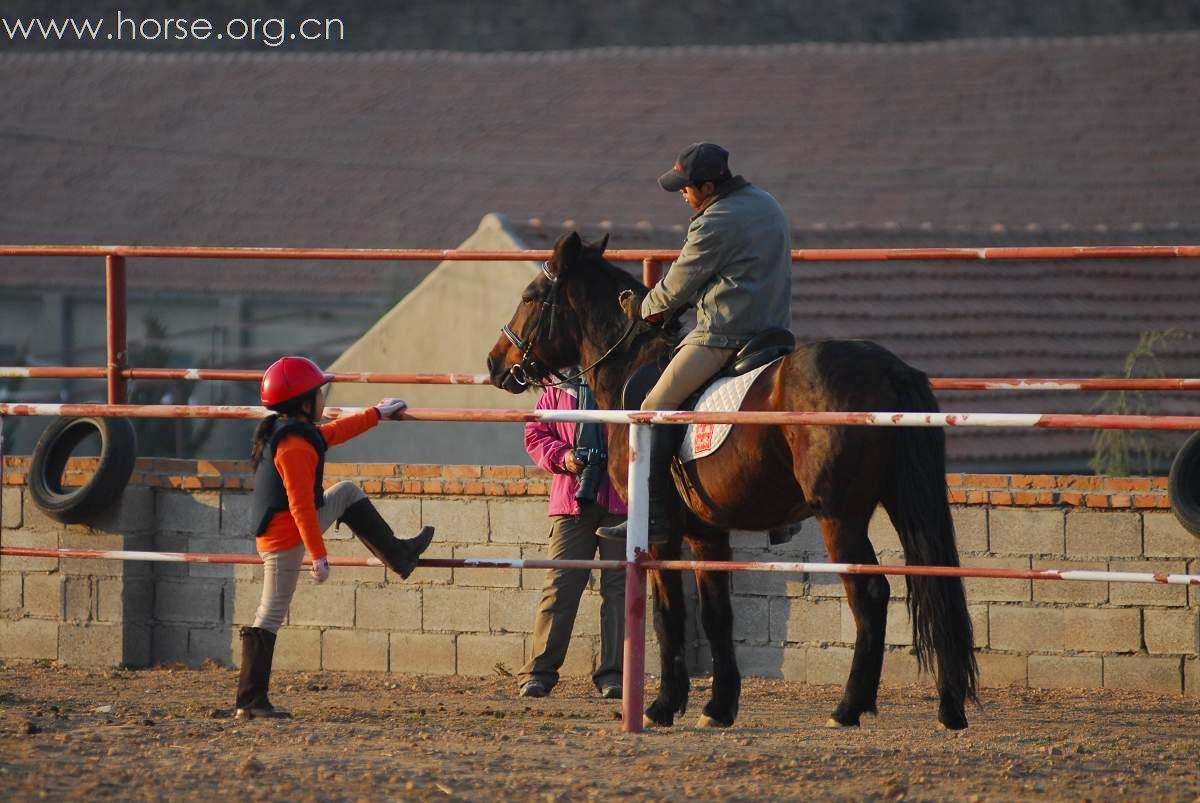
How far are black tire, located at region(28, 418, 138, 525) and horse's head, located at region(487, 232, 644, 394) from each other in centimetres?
270

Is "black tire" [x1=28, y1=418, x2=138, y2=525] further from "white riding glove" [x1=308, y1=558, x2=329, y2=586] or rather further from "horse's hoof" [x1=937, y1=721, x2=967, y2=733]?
"horse's hoof" [x1=937, y1=721, x2=967, y2=733]

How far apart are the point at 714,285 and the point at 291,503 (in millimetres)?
1796

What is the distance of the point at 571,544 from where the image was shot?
27.1 ft

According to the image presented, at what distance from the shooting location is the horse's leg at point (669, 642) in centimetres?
703

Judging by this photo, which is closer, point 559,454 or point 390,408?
point 390,408

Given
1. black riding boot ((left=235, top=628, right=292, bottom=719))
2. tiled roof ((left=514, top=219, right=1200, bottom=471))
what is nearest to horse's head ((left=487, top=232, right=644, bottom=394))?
black riding boot ((left=235, top=628, right=292, bottom=719))

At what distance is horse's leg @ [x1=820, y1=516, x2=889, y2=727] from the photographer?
21.1ft

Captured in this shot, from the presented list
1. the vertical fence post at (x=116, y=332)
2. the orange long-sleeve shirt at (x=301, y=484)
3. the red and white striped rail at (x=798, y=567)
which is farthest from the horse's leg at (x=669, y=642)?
Answer: the vertical fence post at (x=116, y=332)

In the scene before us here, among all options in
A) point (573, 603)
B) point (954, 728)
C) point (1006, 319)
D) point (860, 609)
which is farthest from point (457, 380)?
point (1006, 319)

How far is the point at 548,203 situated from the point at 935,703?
17389 millimetres

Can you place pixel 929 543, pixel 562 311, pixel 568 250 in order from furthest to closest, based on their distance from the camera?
pixel 562 311 < pixel 568 250 < pixel 929 543

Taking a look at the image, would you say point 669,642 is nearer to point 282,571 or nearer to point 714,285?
point 714,285

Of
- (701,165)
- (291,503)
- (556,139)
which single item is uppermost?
(556,139)

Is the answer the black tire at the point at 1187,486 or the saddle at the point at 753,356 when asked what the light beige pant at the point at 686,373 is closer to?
the saddle at the point at 753,356
